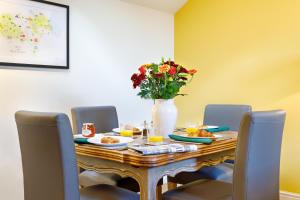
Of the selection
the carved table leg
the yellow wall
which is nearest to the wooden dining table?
the carved table leg

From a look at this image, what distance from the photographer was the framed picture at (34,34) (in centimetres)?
249

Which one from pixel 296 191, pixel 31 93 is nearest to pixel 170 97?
pixel 31 93

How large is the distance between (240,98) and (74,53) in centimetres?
183

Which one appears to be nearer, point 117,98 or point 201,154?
point 201,154

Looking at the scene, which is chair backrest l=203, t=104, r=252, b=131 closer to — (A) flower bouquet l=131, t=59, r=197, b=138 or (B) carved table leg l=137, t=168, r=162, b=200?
(A) flower bouquet l=131, t=59, r=197, b=138

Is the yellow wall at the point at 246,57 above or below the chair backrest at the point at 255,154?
above

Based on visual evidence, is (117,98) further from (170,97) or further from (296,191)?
(296,191)

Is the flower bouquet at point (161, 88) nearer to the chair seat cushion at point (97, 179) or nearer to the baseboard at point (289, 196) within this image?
the chair seat cushion at point (97, 179)

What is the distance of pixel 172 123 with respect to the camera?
2119 mm

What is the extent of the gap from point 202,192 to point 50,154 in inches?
35.5

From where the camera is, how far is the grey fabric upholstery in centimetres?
232

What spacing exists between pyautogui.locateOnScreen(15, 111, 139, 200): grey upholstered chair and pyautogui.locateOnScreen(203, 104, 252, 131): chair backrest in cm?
166

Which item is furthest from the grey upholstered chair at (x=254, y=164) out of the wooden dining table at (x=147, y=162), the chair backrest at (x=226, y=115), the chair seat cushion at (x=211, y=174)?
the chair backrest at (x=226, y=115)

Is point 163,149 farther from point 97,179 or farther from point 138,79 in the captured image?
point 97,179
